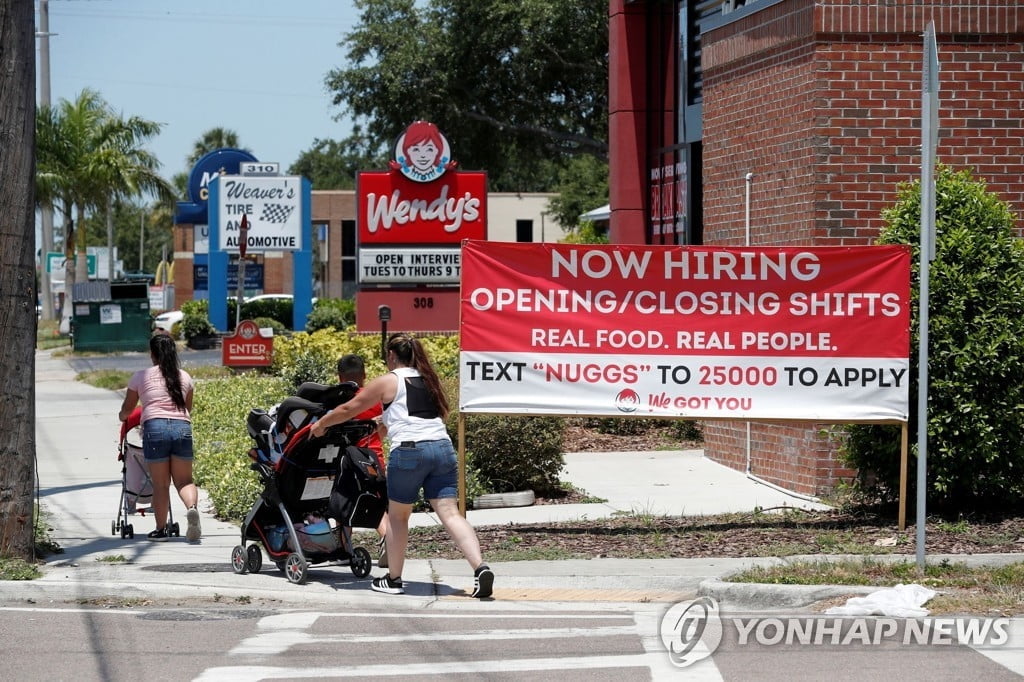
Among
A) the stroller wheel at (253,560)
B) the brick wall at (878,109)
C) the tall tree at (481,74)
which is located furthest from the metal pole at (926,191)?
the tall tree at (481,74)

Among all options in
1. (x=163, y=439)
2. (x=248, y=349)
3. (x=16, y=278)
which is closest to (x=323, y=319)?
(x=248, y=349)

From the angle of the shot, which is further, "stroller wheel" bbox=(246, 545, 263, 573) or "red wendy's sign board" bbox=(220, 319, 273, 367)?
"red wendy's sign board" bbox=(220, 319, 273, 367)

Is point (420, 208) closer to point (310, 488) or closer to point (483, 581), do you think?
point (310, 488)

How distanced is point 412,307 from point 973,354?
37.4 ft

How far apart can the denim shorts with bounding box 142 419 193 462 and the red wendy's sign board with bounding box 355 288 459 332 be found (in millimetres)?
9661

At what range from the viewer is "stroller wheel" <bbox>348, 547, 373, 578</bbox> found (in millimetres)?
9062

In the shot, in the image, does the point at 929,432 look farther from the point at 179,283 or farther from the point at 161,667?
the point at 179,283

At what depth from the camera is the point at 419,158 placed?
19844 mm

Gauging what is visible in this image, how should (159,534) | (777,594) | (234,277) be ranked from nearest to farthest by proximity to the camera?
1. (777,594)
2. (159,534)
3. (234,277)

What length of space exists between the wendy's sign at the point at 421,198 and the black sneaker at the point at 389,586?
461 inches

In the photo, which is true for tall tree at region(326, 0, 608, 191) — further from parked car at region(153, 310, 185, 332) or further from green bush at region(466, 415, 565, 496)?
green bush at region(466, 415, 565, 496)

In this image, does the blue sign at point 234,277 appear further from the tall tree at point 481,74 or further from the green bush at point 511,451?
the green bush at point 511,451

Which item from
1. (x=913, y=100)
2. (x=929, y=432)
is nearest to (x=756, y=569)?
(x=929, y=432)

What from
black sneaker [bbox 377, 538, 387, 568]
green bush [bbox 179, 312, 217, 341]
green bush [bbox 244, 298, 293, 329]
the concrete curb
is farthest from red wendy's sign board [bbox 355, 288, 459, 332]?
green bush [bbox 244, 298, 293, 329]
